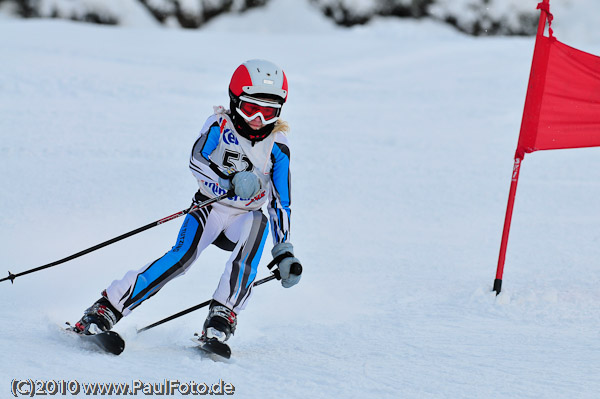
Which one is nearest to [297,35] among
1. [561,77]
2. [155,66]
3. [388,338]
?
[155,66]

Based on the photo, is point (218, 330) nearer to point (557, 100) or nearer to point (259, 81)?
point (259, 81)

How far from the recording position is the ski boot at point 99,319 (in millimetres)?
3363

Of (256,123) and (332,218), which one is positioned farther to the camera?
(332,218)

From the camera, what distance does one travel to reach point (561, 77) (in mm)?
4746

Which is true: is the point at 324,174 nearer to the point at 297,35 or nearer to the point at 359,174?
the point at 359,174

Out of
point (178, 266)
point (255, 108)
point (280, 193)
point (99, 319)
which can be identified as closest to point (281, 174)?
point (280, 193)

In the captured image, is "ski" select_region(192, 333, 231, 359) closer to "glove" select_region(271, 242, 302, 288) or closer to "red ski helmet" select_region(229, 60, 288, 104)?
"glove" select_region(271, 242, 302, 288)

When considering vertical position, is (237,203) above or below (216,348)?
above

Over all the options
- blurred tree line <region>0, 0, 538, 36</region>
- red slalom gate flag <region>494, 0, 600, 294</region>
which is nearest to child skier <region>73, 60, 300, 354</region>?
red slalom gate flag <region>494, 0, 600, 294</region>

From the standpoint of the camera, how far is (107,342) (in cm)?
311

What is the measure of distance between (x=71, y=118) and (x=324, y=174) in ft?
11.5

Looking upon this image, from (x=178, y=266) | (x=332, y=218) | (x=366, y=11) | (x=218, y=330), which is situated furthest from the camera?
(x=366, y=11)

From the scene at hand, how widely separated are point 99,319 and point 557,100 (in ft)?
10.5

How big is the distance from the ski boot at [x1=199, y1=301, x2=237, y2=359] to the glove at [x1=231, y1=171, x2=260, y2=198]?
56 centimetres
